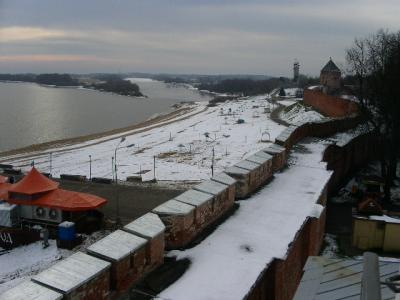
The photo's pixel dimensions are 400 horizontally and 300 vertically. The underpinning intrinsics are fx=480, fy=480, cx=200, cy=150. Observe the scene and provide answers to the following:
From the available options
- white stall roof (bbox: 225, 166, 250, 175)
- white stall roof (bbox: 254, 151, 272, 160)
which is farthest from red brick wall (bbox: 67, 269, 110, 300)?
white stall roof (bbox: 254, 151, 272, 160)

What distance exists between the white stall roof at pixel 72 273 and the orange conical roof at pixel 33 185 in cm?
1144

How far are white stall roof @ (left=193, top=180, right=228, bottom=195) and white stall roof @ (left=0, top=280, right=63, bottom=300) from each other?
4.22 metres

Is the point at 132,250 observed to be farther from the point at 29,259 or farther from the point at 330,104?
the point at 330,104

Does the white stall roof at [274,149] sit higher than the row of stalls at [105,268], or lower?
higher

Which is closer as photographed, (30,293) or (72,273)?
(30,293)

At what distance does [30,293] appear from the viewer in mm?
5062

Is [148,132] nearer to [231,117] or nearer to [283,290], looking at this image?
[231,117]

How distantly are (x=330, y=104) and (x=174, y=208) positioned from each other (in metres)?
32.7

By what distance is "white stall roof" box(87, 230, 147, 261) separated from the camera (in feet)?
19.9

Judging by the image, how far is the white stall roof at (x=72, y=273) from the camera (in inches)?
206

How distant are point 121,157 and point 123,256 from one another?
2943 cm

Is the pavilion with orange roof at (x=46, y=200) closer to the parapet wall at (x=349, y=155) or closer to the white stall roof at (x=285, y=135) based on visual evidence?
the white stall roof at (x=285, y=135)

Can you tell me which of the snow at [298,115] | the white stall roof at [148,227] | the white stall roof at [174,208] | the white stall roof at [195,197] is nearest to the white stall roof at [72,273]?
the white stall roof at [148,227]

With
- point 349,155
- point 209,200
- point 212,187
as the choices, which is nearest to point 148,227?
point 209,200
